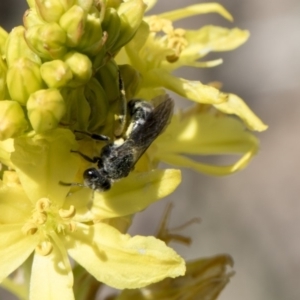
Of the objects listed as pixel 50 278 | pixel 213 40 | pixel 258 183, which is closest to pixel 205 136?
pixel 213 40

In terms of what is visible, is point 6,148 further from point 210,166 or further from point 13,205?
point 210,166

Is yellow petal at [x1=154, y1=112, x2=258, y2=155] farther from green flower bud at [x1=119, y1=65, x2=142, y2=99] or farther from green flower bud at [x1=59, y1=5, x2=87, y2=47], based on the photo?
green flower bud at [x1=59, y1=5, x2=87, y2=47]

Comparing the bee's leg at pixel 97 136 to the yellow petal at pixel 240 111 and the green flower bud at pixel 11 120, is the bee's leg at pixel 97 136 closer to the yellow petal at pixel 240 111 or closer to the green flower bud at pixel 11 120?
the green flower bud at pixel 11 120

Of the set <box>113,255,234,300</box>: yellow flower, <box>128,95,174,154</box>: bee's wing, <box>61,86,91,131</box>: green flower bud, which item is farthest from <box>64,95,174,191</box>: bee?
<box>113,255,234,300</box>: yellow flower

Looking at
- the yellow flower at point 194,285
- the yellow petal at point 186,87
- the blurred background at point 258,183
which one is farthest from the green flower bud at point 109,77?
the blurred background at point 258,183

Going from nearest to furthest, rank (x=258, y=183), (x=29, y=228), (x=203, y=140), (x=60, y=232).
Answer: (x=29, y=228) → (x=60, y=232) → (x=203, y=140) → (x=258, y=183)

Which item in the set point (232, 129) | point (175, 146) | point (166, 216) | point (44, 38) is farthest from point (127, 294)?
point (44, 38)
